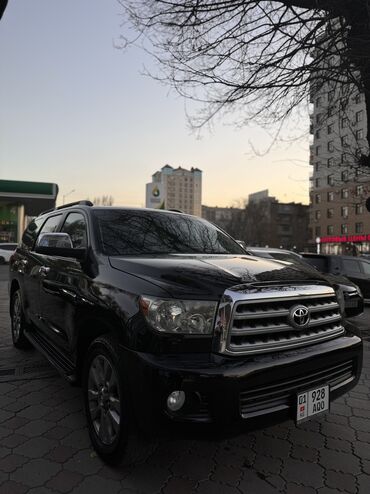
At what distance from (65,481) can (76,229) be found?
2139 mm

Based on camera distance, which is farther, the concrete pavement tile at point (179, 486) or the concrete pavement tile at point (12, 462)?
the concrete pavement tile at point (12, 462)

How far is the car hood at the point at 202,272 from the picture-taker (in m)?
2.72

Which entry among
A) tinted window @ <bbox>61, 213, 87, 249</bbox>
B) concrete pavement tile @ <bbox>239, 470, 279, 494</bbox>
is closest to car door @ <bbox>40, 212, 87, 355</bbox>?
tinted window @ <bbox>61, 213, 87, 249</bbox>

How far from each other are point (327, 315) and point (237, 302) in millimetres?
926

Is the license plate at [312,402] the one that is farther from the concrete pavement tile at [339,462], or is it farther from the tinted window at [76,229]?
the tinted window at [76,229]

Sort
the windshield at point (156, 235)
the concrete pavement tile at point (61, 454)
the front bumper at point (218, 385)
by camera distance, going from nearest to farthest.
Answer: the front bumper at point (218, 385) < the concrete pavement tile at point (61, 454) < the windshield at point (156, 235)

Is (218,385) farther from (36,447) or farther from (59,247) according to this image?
(59,247)

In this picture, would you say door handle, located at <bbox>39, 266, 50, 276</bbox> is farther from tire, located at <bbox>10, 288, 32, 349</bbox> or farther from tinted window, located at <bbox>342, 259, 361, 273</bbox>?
tinted window, located at <bbox>342, 259, 361, 273</bbox>

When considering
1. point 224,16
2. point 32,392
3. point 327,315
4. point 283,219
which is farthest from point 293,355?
point 283,219

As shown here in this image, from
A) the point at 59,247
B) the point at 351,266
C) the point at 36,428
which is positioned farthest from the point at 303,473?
the point at 351,266

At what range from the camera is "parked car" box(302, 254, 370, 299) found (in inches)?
A: 479

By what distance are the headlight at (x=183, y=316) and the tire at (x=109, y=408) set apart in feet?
1.22

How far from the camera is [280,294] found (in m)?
2.84

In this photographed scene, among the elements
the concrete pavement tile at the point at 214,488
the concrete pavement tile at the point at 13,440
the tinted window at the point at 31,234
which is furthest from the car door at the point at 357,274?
the concrete pavement tile at the point at 13,440
